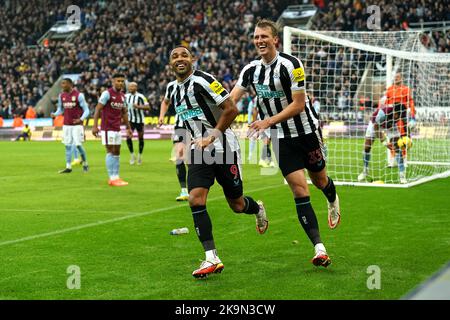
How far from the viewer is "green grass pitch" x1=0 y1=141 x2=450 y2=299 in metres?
5.52

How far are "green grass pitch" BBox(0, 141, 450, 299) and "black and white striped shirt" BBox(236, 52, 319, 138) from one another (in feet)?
4.15

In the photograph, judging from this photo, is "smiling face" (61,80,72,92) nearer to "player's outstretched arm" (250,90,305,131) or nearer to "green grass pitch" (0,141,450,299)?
"green grass pitch" (0,141,450,299)

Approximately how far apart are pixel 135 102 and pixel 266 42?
1251 cm

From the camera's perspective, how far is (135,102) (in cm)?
1856

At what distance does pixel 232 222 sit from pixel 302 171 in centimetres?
262

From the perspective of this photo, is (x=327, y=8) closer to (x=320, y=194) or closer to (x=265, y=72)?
(x=320, y=194)

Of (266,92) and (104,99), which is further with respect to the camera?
(104,99)

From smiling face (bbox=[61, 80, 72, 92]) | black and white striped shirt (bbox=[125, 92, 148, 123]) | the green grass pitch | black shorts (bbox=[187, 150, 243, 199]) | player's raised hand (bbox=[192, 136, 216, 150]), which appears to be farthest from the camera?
black and white striped shirt (bbox=[125, 92, 148, 123])

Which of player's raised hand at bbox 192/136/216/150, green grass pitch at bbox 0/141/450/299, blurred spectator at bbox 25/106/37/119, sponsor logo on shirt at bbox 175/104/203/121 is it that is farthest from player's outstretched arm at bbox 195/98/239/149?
blurred spectator at bbox 25/106/37/119

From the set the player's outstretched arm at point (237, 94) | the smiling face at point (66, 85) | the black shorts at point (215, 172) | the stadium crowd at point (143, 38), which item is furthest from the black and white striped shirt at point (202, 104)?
the stadium crowd at point (143, 38)

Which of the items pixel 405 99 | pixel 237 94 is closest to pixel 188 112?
pixel 237 94

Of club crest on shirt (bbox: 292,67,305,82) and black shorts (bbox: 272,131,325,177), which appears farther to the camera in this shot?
black shorts (bbox: 272,131,325,177)

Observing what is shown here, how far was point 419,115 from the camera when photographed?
752 inches

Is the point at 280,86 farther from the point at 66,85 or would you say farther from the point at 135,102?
the point at 135,102
